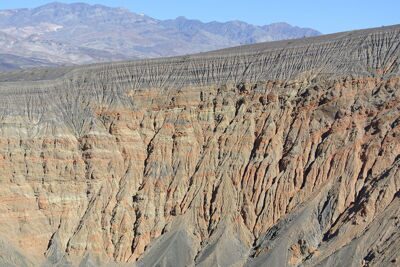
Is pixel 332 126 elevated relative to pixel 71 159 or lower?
elevated

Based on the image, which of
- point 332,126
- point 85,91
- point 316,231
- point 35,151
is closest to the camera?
point 316,231

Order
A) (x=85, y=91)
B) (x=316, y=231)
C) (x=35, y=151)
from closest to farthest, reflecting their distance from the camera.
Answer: (x=316, y=231)
(x=35, y=151)
(x=85, y=91)

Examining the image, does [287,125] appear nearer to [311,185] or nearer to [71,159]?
[311,185]

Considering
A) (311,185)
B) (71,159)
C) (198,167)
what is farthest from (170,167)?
(311,185)

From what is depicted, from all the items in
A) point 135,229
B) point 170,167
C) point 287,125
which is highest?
point 287,125

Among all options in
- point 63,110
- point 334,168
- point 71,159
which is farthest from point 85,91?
point 334,168

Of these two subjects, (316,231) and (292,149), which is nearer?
(316,231)
